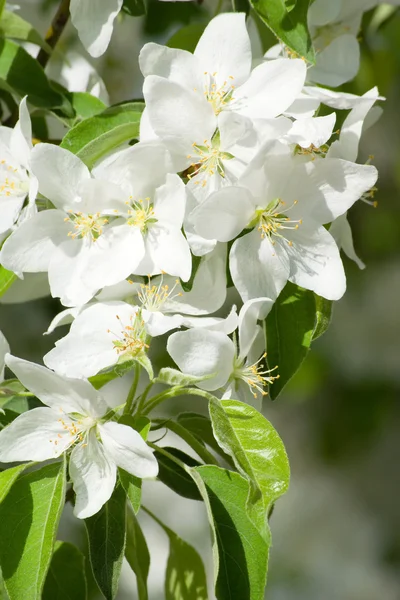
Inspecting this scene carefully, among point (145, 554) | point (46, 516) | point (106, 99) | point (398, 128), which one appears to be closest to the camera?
point (46, 516)

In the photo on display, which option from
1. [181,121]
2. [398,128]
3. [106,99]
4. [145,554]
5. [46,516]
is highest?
[181,121]

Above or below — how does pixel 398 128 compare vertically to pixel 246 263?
below

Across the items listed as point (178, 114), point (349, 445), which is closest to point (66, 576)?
point (178, 114)

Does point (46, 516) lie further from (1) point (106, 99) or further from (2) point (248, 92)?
(1) point (106, 99)

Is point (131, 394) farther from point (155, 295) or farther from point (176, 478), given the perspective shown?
point (176, 478)

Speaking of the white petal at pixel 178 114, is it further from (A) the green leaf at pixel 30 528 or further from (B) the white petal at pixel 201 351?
(A) the green leaf at pixel 30 528

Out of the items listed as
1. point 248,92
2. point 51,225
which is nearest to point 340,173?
point 248,92
